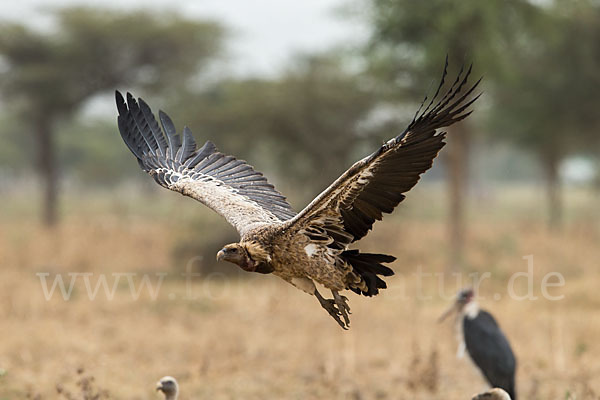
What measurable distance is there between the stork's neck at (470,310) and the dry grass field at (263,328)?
25.1 inches

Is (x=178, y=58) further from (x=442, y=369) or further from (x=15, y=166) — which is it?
(x=15, y=166)

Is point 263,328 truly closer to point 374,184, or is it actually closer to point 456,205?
point 456,205

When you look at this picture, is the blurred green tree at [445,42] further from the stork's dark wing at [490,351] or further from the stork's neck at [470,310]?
the stork's dark wing at [490,351]

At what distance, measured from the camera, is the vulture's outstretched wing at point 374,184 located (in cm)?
386

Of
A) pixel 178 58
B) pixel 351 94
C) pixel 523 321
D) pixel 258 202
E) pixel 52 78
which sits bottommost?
pixel 258 202

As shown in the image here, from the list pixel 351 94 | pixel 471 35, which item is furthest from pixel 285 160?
pixel 471 35

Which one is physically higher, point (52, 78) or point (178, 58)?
point (178, 58)

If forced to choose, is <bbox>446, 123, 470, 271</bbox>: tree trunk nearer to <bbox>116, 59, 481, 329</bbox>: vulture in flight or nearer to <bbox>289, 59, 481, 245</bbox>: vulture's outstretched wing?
<bbox>116, 59, 481, 329</bbox>: vulture in flight

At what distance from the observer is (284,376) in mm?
8328

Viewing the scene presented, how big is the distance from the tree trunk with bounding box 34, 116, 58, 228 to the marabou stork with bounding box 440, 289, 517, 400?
52.5 feet

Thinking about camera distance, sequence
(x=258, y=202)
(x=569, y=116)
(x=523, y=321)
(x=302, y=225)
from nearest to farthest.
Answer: (x=302, y=225) < (x=258, y=202) < (x=523, y=321) < (x=569, y=116)

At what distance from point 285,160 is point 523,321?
7.23m

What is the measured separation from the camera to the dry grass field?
7844 millimetres

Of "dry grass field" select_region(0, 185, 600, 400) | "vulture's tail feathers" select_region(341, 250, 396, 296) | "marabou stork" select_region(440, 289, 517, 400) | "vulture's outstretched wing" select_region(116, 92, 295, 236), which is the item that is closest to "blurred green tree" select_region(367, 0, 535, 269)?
"dry grass field" select_region(0, 185, 600, 400)
